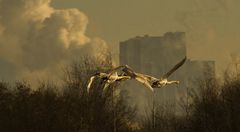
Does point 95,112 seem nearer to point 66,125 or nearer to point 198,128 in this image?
point 66,125

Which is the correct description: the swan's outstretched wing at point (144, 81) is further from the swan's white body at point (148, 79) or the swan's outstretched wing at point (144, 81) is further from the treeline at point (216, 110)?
the treeline at point (216, 110)

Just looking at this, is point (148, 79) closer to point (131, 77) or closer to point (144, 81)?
point (144, 81)

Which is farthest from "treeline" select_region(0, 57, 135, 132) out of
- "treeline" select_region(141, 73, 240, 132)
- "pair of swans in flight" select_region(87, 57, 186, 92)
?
"pair of swans in flight" select_region(87, 57, 186, 92)

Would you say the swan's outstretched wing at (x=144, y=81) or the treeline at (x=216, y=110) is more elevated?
the treeline at (x=216, y=110)

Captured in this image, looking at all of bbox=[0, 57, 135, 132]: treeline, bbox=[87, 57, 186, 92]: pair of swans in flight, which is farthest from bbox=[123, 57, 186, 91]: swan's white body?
bbox=[0, 57, 135, 132]: treeline

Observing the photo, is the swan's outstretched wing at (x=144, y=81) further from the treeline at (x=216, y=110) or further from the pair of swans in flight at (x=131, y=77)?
the treeline at (x=216, y=110)

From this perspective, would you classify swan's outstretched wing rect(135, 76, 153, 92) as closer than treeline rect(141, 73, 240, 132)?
Yes

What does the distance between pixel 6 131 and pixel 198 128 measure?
14702 mm

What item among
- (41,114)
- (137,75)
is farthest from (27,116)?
(137,75)

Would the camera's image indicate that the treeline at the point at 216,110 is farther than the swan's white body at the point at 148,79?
Yes

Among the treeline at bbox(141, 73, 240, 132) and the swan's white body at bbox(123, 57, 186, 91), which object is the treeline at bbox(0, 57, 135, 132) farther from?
the swan's white body at bbox(123, 57, 186, 91)

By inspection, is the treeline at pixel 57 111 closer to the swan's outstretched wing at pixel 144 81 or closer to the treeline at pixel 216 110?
the treeline at pixel 216 110

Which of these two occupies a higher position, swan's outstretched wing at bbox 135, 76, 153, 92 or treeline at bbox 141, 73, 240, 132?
treeline at bbox 141, 73, 240, 132

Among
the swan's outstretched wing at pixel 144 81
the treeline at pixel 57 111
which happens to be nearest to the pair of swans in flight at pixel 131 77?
the swan's outstretched wing at pixel 144 81
